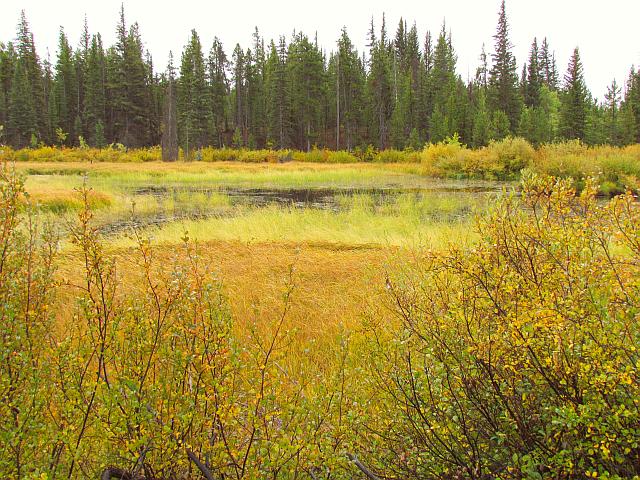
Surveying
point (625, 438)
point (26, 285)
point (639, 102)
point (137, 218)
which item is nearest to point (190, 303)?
point (26, 285)

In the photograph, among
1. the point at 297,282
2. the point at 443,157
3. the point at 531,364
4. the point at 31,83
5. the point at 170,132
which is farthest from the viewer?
the point at 31,83

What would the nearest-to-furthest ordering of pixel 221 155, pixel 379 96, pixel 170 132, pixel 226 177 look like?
pixel 226 177 < pixel 170 132 < pixel 221 155 < pixel 379 96

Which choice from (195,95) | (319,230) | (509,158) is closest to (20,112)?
(195,95)

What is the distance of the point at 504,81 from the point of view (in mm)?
51656

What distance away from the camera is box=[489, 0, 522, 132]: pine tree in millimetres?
51594

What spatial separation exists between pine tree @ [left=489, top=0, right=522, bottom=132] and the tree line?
0.11 m

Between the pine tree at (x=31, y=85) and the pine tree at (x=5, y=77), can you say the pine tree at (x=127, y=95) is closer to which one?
the pine tree at (x=31, y=85)

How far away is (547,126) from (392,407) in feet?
Result: 185

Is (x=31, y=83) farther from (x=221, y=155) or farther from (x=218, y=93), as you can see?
(x=221, y=155)

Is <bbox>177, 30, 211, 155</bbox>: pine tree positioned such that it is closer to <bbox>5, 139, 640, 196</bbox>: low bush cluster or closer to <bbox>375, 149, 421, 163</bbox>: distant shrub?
<bbox>5, 139, 640, 196</bbox>: low bush cluster

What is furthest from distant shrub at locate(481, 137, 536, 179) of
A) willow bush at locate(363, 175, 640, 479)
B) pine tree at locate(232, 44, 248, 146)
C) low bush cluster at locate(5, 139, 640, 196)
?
pine tree at locate(232, 44, 248, 146)

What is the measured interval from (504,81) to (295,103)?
22495 millimetres

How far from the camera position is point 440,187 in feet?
78.5

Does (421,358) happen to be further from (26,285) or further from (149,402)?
(26,285)
